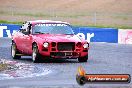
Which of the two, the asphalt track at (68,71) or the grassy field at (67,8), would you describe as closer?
the asphalt track at (68,71)

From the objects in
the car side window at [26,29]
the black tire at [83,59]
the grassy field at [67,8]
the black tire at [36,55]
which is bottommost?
the black tire at [83,59]

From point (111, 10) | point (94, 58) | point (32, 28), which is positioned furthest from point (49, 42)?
point (111, 10)

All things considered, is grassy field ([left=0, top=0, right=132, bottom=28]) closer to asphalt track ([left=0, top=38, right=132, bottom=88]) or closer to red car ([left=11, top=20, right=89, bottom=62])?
red car ([left=11, top=20, right=89, bottom=62])

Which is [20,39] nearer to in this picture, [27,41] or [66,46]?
[27,41]

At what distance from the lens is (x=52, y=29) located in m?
22.8

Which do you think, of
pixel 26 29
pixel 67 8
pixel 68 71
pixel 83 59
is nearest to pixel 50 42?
pixel 83 59

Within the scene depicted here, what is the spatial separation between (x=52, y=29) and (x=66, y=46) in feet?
5.35

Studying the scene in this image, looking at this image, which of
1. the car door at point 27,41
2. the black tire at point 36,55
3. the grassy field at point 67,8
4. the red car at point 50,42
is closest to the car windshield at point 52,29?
the red car at point 50,42

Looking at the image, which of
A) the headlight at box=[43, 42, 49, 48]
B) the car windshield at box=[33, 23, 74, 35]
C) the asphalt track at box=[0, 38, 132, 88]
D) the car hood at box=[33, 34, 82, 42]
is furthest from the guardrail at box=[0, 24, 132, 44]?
the headlight at box=[43, 42, 49, 48]

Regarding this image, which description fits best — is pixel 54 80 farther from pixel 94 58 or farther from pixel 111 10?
pixel 111 10

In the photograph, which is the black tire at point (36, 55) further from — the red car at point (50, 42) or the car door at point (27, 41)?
the car door at point (27, 41)

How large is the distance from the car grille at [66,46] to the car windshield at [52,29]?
1.37 meters

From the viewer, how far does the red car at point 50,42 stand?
21391mm

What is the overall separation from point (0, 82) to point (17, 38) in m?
8.95
